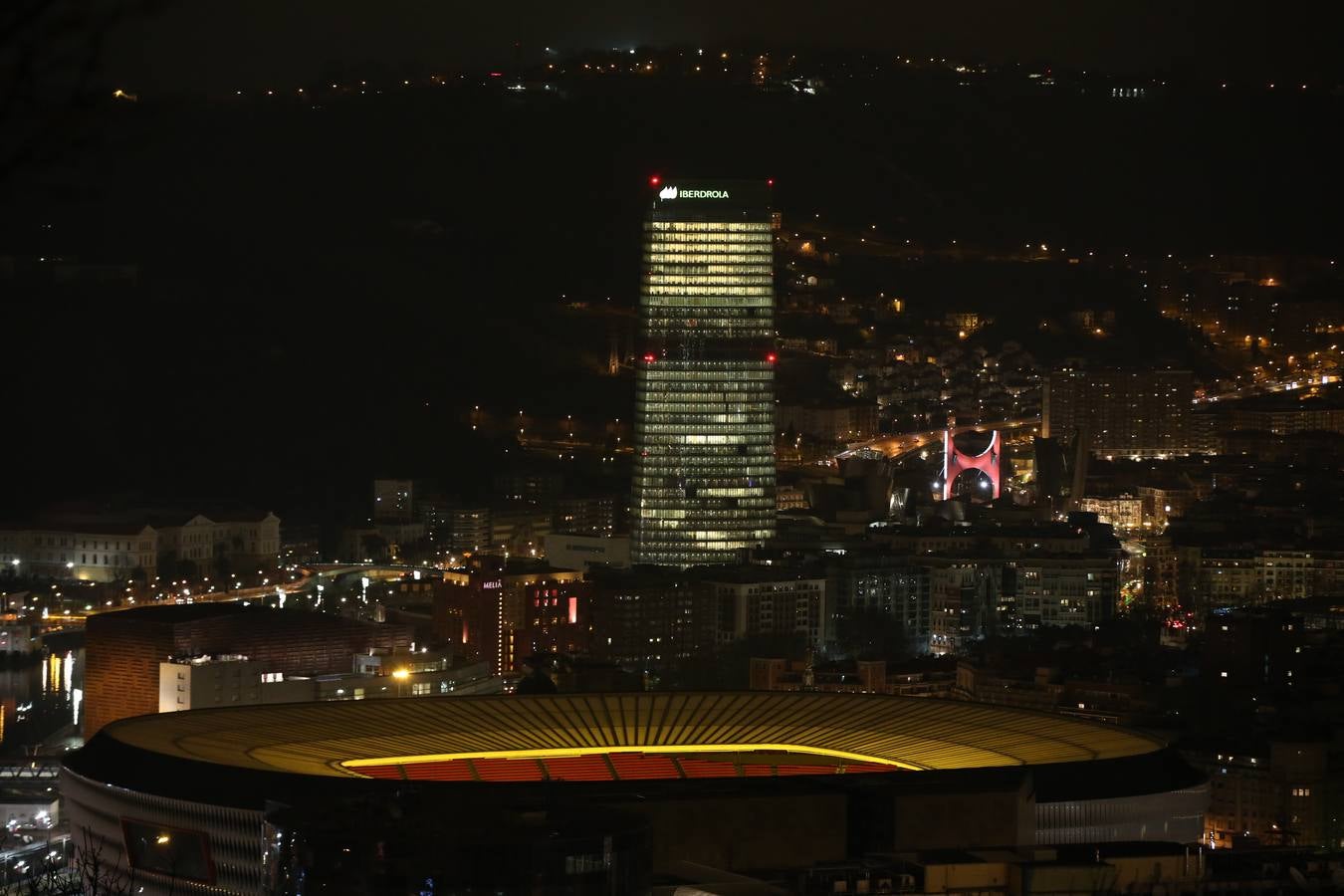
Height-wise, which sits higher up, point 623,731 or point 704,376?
point 704,376

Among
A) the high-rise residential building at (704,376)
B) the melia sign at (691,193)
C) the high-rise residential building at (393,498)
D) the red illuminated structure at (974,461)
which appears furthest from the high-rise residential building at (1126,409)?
the melia sign at (691,193)

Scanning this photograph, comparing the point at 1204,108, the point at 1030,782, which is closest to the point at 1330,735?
the point at 1030,782

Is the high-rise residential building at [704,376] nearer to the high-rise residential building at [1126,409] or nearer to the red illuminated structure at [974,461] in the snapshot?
the red illuminated structure at [974,461]

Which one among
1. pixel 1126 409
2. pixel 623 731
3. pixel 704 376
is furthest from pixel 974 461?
pixel 623 731

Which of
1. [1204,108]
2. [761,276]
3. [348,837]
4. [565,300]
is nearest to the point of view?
[348,837]

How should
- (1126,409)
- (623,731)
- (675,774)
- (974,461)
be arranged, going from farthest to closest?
(1126,409), (974,461), (623,731), (675,774)

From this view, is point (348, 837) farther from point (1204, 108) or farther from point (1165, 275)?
point (1204, 108)

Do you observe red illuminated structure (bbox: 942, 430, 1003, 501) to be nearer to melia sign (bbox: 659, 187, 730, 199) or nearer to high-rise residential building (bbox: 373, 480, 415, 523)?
melia sign (bbox: 659, 187, 730, 199)

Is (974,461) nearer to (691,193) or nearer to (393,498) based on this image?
(691,193)
